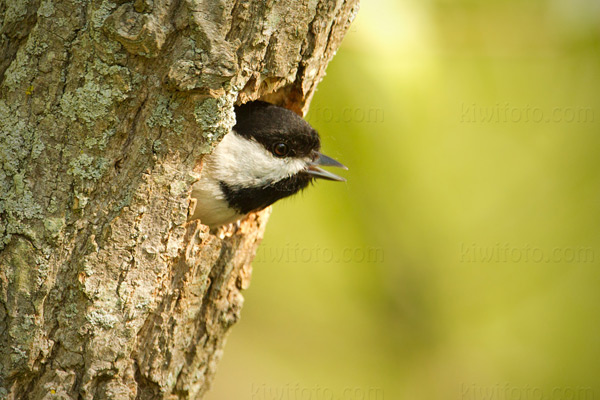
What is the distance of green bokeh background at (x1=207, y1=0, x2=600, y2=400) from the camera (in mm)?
3162

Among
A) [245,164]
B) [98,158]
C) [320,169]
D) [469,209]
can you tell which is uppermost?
[469,209]

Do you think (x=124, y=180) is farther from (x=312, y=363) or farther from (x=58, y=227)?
(x=312, y=363)

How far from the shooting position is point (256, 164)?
8.71 ft

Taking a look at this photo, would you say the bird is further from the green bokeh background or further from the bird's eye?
the green bokeh background

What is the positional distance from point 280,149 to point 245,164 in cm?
21

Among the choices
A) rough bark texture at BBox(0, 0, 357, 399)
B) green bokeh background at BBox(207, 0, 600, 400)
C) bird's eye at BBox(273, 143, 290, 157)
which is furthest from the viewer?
green bokeh background at BBox(207, 0, 600, 400)

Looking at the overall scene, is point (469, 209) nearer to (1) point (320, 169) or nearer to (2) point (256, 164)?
(1) point (320, 169)

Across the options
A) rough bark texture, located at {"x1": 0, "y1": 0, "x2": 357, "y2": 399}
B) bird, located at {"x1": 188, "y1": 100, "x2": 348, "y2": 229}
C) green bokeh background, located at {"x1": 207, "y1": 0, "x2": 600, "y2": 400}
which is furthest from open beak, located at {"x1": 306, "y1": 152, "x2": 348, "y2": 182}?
rough bark texture, located at {"x1": 0, "y1": 0, "x2": 357, "y2": 399}

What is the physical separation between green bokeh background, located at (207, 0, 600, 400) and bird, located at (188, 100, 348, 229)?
43 centimetres

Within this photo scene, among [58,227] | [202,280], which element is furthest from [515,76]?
[58,227]

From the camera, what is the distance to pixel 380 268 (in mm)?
3561

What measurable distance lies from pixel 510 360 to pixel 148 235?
2.78m

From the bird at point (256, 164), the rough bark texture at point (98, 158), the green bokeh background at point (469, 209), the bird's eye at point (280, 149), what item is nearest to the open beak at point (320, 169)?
the bird at point (256, 164)

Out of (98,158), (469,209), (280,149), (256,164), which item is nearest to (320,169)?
(280,149)
